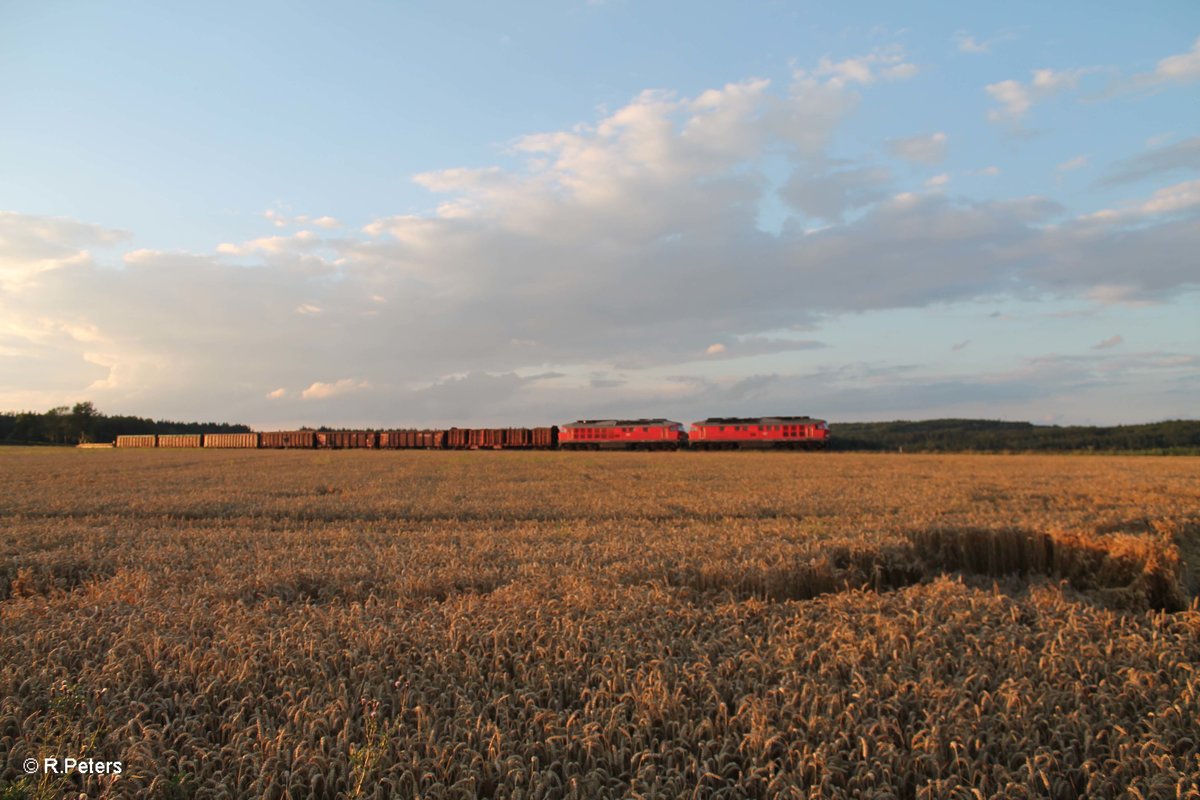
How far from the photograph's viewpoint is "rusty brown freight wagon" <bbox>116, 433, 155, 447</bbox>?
432ft

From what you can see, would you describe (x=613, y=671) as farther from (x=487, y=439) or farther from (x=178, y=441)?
(x=178, y=441)

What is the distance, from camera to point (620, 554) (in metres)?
9.87

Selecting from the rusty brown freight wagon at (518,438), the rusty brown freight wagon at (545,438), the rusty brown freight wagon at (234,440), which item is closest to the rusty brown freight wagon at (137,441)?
the rusty brown freight wagon at (234,440)

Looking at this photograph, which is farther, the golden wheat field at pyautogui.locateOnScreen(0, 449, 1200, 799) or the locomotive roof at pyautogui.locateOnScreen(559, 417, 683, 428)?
the locomotive roof at pyautogui.locateOnScreen(559, 417, 683, 428)

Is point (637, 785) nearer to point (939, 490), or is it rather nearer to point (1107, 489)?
point (939, 490)

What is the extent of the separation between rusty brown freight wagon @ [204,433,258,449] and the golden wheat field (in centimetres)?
11984

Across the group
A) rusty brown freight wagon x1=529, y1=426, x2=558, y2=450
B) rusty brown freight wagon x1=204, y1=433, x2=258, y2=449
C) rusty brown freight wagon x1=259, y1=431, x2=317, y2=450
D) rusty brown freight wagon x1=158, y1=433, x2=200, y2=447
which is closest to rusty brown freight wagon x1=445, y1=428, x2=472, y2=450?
rusty brown freight wagon x1=529, y1=426, x2=558, y2=450

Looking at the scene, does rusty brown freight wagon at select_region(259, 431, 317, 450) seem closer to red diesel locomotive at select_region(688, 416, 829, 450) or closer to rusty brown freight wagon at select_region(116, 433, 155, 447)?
rusty brown freight wagon at select_region(116, 433, 155, 447)

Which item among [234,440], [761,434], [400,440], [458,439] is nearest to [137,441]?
[234,440]

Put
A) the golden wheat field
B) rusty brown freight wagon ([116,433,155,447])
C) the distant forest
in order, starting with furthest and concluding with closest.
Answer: rusty brown freight wagon ([116,433,155,447]), the distant forest, the golden wheat field

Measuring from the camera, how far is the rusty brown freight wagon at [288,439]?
10700cm

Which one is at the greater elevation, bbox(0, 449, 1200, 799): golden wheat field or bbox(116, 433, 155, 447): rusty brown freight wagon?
bbox(0, 449, 1200, 799): golden wheat field

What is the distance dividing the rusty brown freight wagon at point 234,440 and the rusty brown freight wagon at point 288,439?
2345 mm

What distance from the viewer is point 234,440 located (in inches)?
4732
